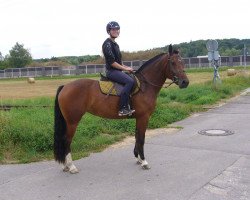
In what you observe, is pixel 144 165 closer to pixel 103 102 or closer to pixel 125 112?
pixel 125 112

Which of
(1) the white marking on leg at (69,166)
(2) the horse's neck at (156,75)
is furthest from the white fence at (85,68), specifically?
(1) the white marking on leg at (69,166)

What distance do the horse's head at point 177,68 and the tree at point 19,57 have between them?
8532 centimetres

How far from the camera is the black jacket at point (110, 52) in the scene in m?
6.86

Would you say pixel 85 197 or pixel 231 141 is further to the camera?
pixel 231 141

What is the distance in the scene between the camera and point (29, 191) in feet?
19.1

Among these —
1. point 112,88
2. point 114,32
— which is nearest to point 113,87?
point 112,88

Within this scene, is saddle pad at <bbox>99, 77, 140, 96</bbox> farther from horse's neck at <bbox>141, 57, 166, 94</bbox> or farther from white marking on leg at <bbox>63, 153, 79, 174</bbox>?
white marking on leg at <bbox>63, 153, 79, 174</bbox>

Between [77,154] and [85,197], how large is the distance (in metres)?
2.54

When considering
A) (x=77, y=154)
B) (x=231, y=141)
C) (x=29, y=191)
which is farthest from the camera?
(x=231, y=141)

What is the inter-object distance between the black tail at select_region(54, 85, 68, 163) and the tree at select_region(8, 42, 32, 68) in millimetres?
84703

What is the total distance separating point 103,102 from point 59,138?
3.65ft

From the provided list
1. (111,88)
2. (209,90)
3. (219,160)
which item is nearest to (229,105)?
(209,90)

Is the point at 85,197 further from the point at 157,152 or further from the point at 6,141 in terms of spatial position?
the point at 6,141

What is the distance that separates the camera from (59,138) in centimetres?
696
